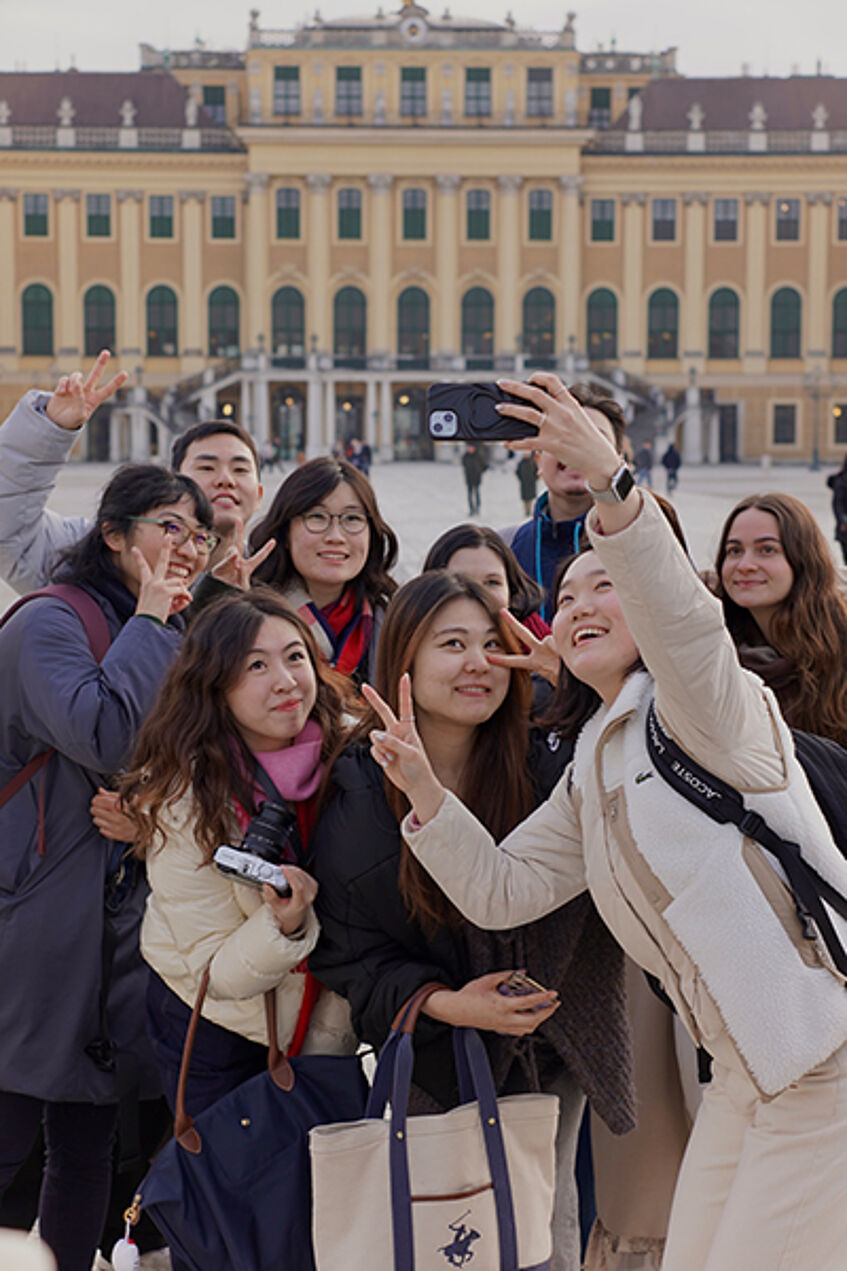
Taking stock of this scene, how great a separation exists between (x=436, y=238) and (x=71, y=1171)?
165ft

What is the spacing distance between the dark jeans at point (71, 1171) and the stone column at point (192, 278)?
49.5 m

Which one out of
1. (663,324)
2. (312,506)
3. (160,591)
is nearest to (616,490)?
(160,591)

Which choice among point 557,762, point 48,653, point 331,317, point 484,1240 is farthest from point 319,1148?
point 331,317

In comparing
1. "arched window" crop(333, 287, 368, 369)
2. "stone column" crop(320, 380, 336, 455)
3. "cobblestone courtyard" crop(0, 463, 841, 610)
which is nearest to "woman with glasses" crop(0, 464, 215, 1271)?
"cobblestone courtyard" crop(0, 463, 841, 610)

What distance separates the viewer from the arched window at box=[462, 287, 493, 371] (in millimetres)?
51219

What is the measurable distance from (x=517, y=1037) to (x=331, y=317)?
163 feet

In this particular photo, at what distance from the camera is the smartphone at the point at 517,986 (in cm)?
242

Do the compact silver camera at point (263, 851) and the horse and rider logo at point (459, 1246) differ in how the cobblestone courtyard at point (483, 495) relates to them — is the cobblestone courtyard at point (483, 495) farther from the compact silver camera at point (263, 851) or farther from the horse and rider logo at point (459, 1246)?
the horse and rider logo at point (459, 1246)

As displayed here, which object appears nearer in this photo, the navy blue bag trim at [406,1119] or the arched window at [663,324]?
the navy blue bag trim at [406,1119]

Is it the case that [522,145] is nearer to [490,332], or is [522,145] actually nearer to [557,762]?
[490,332]

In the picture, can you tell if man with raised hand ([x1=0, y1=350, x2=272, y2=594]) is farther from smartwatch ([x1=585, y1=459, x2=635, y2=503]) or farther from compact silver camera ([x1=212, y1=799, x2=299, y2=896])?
smartwatch ([x1=585, y1=459, x2=635, y2=503])

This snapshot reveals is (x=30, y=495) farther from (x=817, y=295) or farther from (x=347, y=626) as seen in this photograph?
(x=817, y=295)

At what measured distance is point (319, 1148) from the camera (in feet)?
7.30

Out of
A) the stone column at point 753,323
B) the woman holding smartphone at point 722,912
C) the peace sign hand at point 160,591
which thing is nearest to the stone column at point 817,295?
the stone column at point 753,323
